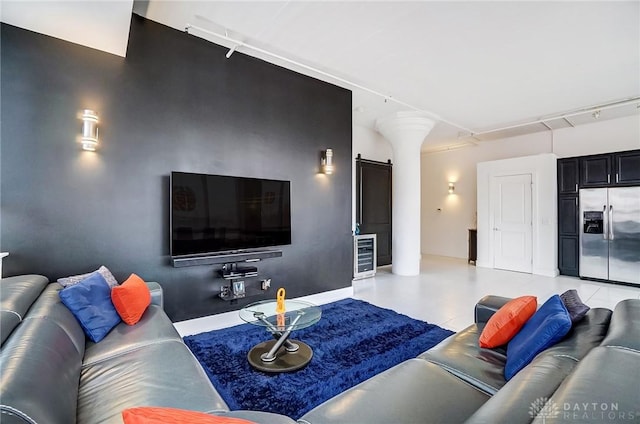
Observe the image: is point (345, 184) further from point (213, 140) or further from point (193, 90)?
point (193, 90)

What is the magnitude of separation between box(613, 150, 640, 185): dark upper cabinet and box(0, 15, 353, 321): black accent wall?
5395 mm

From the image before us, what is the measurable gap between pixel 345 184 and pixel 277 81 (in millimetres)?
1769

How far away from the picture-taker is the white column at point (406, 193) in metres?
6.06

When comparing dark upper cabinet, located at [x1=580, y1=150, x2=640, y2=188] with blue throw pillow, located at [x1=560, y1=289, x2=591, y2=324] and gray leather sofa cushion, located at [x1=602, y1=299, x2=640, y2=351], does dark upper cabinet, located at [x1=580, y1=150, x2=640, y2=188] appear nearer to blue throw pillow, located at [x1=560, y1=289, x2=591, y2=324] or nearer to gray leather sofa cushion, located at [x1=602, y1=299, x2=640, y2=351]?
blue throw pillow, located at [x1=560, y1=289, x2=591, y2=324]

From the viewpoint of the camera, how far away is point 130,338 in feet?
6.33

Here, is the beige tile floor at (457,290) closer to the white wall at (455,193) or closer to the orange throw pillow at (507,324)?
the orange throw pillow at (507,324)

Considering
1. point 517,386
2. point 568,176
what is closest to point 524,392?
point 517,386

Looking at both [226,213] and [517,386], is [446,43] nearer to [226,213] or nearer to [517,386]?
[226,213]

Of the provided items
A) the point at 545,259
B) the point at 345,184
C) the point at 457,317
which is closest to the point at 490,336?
the point at 457,317

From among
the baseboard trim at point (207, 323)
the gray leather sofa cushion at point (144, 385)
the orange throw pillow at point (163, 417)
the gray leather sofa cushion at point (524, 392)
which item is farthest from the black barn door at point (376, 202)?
the orange throw pillow at point (163, 417)

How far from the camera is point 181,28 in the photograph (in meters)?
3.18

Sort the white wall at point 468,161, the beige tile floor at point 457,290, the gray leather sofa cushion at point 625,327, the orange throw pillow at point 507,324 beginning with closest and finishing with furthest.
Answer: the gray leather sofa cushion at point 625,327 < the orange throw pillow at point 507,324 < the beige tile floor at point 457,290 < the white wall at point 468,161

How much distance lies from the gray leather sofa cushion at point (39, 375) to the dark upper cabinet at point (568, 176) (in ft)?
24.8

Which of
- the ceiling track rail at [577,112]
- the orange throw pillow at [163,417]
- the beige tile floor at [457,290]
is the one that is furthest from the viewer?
the ceiling track rail at [577,112]
